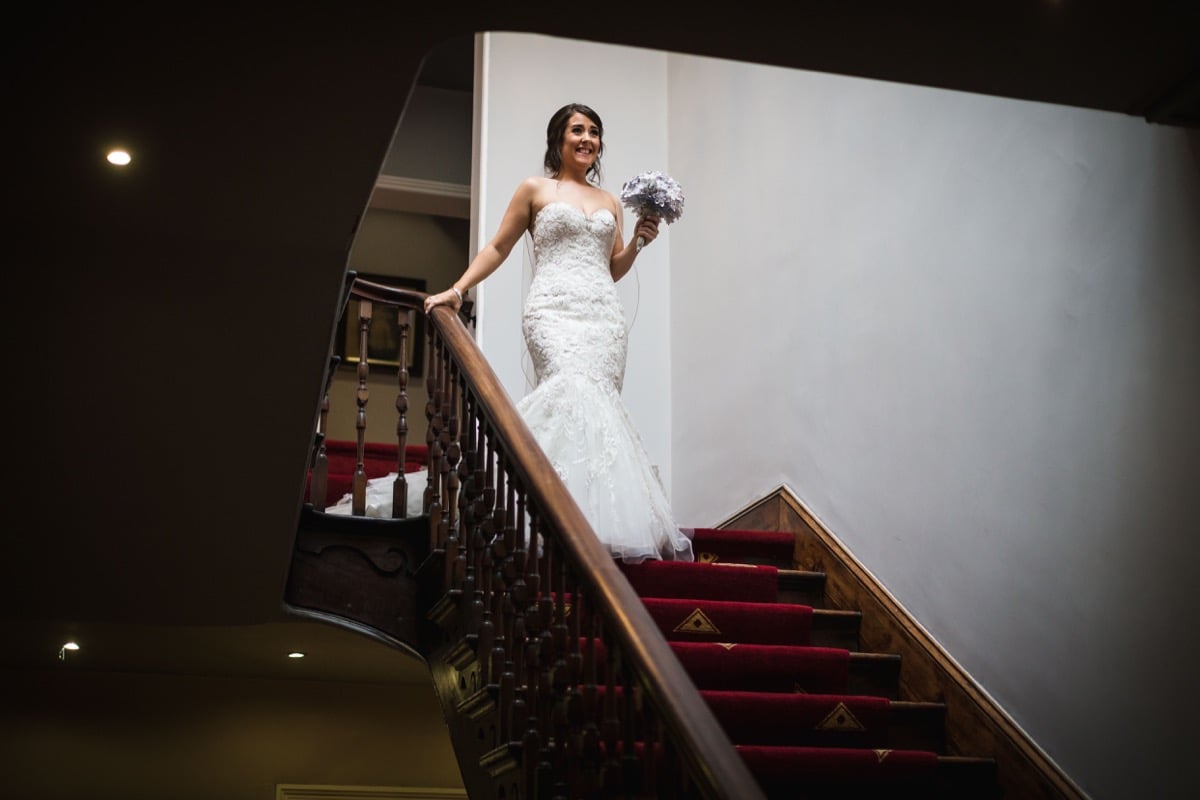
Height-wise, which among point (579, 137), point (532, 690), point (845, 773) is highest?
point (579, 137)

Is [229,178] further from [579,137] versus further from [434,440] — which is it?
[579,137]

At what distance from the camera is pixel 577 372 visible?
5.19 m

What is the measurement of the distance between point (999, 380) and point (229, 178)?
2.76m

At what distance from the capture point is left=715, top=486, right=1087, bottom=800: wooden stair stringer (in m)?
4.20

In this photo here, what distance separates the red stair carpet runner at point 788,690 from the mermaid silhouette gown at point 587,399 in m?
0.20

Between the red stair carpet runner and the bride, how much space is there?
9.5 inches

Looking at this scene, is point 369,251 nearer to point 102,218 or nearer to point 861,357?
point 861,357

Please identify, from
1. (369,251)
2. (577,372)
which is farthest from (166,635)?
(369,251)

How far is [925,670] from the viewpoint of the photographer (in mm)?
4727

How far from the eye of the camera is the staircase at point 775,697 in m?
3.88

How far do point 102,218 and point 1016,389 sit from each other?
3.00 metres

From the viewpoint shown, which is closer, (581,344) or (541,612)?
(541,612)

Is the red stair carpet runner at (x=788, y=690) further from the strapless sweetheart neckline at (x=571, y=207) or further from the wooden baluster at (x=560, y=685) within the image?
the strapless sweetheart neckline at (x=571, y=207)

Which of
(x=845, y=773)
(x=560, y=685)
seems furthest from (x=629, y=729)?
(x=845, y=773)
